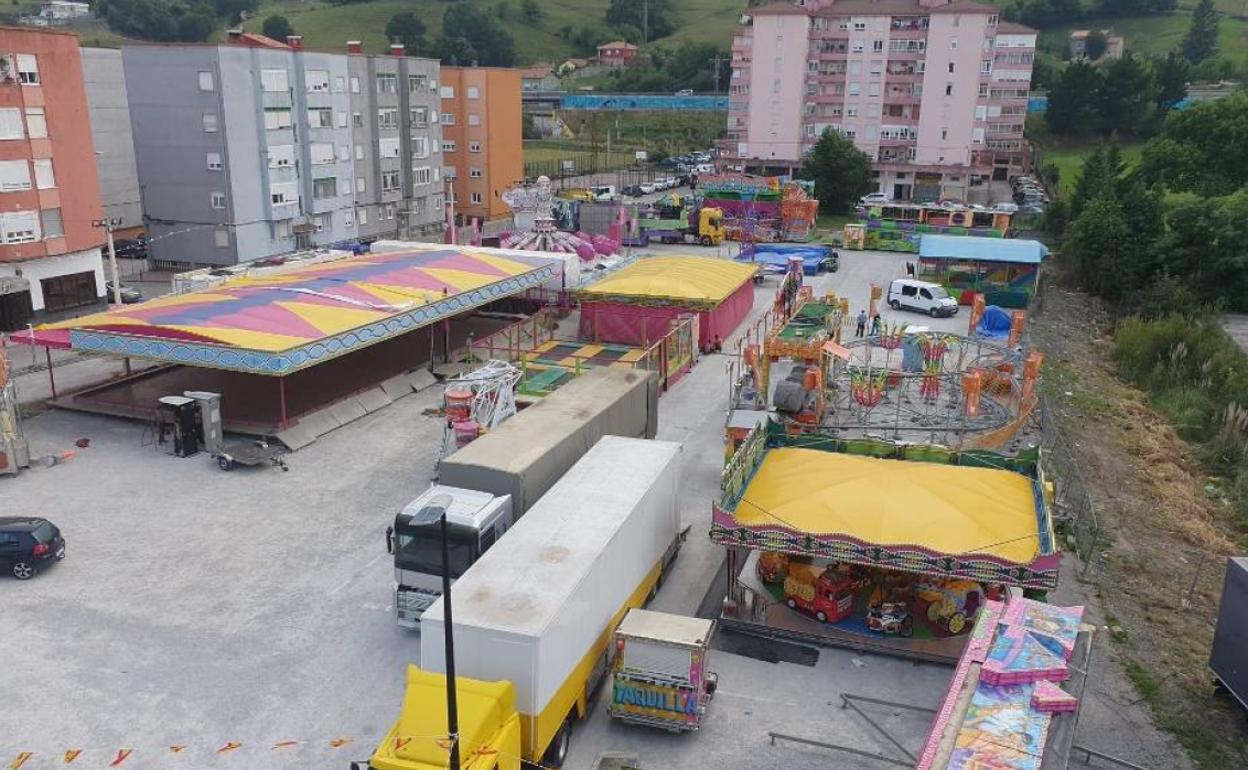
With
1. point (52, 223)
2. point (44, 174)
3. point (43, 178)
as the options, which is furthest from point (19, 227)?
point (44, 174)

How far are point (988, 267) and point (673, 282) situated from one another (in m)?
21.2

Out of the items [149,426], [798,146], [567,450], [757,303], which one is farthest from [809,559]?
[798,146]

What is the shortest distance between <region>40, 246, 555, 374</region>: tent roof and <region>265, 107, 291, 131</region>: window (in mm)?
18434

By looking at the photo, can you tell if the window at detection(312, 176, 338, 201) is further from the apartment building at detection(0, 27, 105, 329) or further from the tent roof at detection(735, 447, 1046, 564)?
the tent roof at detection(735, 447, 1046, 564)

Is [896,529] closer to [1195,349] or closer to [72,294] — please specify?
[1195,349]

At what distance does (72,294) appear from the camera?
44.2 metres

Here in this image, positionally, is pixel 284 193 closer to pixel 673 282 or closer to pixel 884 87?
pixel 673 282

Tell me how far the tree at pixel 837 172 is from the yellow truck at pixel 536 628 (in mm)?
70282

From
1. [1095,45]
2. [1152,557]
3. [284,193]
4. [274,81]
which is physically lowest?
[1152,557]

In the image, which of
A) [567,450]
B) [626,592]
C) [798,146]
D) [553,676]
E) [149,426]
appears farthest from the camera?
[798,146]

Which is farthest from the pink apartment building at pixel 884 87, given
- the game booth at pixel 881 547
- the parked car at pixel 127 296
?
the game booth at pixel 881 547

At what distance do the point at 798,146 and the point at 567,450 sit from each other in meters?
78.3

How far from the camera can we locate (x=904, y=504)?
19.1 m

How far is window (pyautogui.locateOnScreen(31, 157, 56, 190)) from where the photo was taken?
40.6 meters
